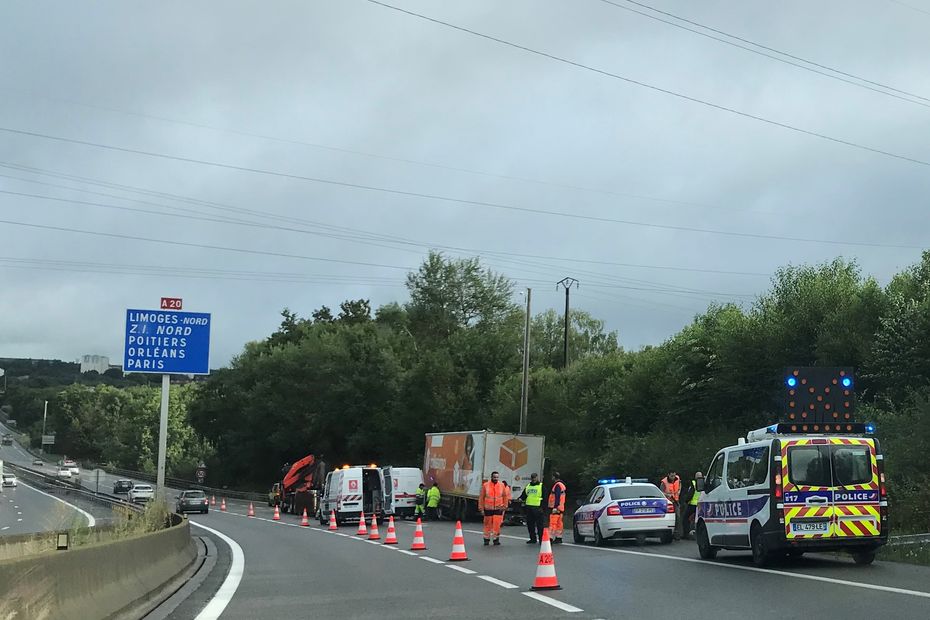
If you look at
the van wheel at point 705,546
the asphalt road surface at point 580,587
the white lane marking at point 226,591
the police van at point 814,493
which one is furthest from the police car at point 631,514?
the white lane marking at point 226,591

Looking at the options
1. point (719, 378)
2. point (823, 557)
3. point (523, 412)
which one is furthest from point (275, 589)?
point (523, 412)

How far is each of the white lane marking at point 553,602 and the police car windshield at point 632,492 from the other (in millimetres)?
11672

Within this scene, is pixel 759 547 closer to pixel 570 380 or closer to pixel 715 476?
pixel 715 476

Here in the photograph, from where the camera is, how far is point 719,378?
44.2 metres

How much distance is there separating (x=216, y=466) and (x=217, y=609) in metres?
93.3

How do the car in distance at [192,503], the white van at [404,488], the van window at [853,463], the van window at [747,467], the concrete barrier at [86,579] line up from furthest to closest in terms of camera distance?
the car in distance at [192,503] < the white van at [404,488] < the van window at [747,467] < the van window at [853,463] < the concrete barrier at [86,579]

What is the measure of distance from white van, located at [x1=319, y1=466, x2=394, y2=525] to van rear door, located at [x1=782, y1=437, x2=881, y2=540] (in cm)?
Result: 2902

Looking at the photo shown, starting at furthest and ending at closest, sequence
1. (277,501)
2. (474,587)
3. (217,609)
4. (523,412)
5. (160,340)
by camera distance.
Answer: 1. (277,501)
2. (523,412)
3. (160,340)
4. (474,587)
5. (217,609)

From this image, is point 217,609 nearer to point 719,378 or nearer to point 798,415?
point 798,415

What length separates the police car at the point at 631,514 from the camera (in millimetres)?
24031

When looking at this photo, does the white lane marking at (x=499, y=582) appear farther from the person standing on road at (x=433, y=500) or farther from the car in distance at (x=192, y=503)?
the car in distance at (x=192, y=503)

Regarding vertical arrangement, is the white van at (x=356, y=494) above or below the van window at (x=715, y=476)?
below

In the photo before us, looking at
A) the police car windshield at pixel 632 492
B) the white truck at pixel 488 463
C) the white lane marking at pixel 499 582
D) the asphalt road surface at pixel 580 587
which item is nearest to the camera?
the asphalt road surface at pixel 580 587

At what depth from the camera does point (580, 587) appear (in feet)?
45.2
